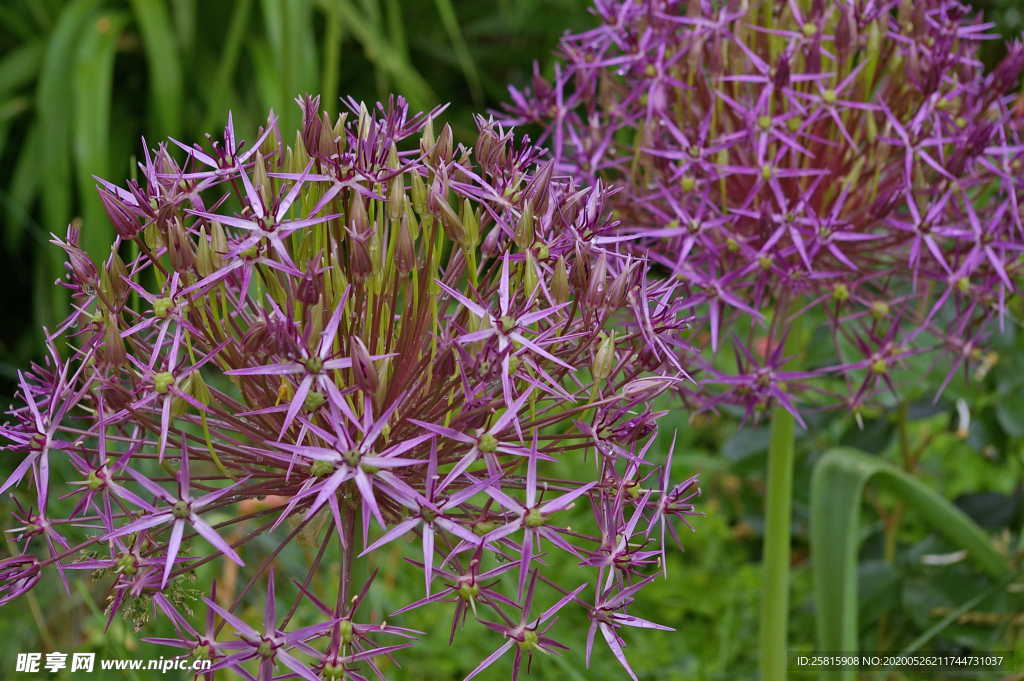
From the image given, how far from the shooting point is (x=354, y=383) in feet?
3.54

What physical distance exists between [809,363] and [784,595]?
0.48 meters

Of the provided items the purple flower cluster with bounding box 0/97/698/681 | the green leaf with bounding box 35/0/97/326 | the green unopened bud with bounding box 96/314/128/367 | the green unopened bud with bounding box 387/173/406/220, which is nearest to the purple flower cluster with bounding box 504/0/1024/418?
the purple flower cluster with bounding box 0/97/698/681

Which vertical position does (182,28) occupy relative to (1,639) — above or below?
above

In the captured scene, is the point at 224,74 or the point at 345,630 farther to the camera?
the point at 224,74

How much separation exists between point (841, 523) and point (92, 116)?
103 inches

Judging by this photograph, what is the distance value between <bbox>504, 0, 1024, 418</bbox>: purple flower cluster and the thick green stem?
8cm

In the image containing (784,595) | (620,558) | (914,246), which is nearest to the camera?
(620,558)

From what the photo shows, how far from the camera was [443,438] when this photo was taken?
3.54 feet

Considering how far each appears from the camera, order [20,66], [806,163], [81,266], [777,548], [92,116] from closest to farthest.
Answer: [81,266] → [806,163] → [777,548] → [92,116] → [20,66]

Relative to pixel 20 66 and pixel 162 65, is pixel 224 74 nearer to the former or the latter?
pixel 162 65

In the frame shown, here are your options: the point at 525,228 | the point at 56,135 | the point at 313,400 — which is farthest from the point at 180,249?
the point at 56,135

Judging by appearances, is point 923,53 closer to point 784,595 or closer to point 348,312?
point 784,595

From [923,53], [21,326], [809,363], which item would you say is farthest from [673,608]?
[21,326]

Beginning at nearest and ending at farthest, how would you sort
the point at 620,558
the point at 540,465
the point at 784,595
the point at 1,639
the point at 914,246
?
the point at 620,558 < the point at 914,246 < the point at 784,595 < the point at 1,639 < the point at 540,465
